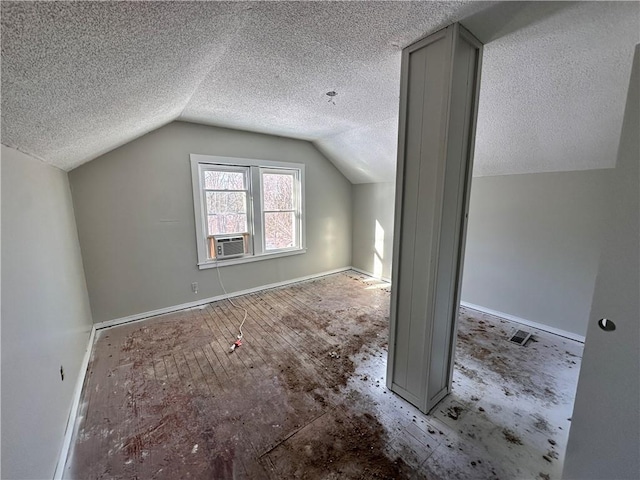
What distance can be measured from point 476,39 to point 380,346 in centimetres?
249

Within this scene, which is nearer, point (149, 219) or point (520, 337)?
point (520, 337)

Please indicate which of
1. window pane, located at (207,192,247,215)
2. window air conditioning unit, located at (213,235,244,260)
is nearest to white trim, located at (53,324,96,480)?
window air conditioning unit, located at (213,235,244,260)

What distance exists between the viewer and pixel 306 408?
187cm

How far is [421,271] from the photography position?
5.70 ft

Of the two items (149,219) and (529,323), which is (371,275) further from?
(149,219)

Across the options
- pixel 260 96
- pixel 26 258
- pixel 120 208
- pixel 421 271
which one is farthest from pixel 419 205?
pixel 120 208

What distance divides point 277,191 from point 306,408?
314cm

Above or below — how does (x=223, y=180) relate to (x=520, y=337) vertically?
above

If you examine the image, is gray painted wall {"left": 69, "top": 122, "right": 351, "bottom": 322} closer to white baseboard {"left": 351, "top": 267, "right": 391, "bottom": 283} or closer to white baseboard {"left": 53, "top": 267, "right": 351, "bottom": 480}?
white baseboard {"left": 53, "top": 267, "right": 351, "bottom": 480}

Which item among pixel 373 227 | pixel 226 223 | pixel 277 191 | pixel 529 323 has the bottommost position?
pixel 529 323

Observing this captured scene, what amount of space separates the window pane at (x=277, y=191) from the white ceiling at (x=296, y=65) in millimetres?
1459

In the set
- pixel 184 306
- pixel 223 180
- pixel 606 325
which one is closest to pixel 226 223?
pixel 223 180

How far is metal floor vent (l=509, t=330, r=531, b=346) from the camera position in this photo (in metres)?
2.63

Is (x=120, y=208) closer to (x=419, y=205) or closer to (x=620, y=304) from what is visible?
(x=419, y=205)
